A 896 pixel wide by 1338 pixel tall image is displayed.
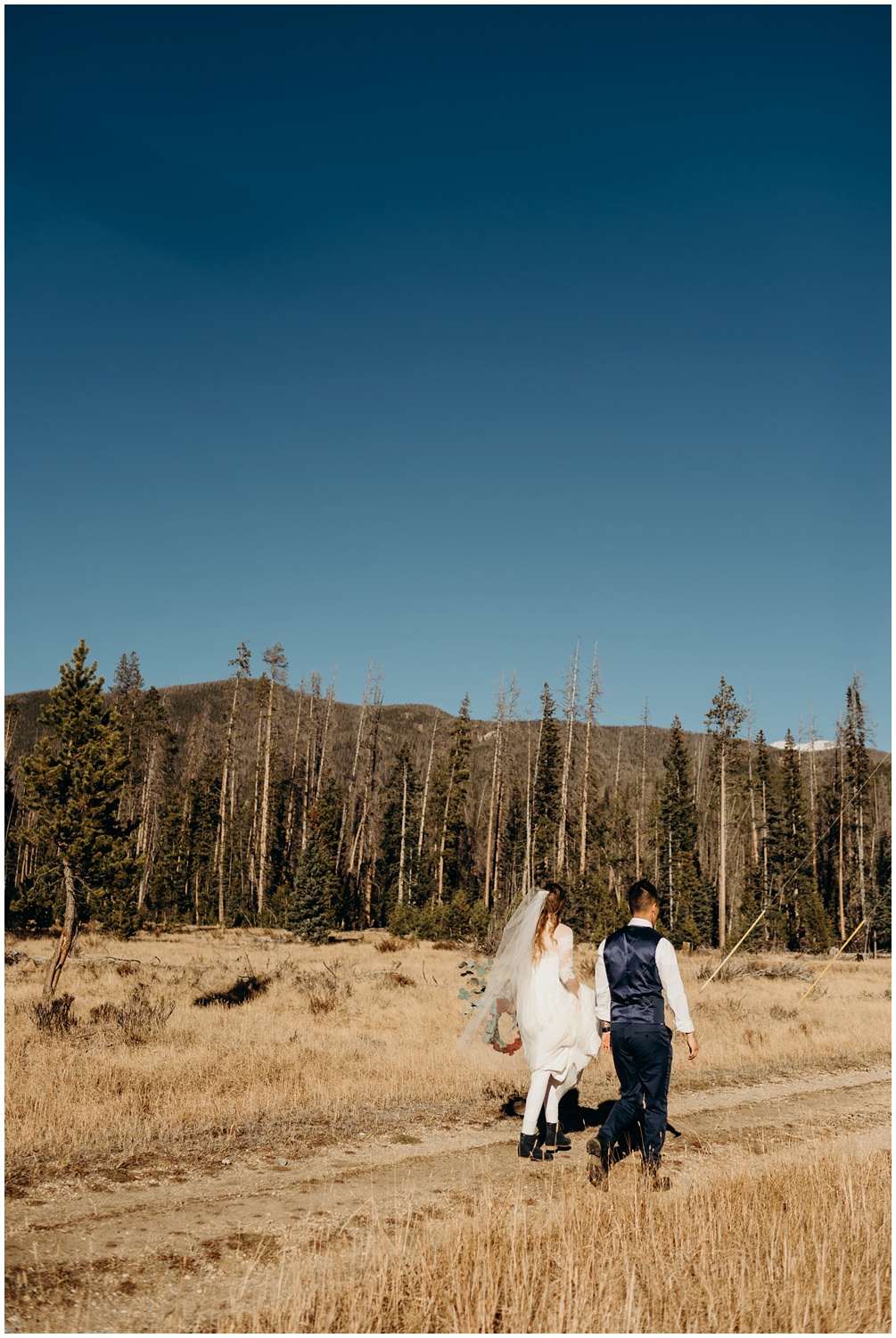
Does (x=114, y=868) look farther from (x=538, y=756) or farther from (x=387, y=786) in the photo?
(x=387, y=786)

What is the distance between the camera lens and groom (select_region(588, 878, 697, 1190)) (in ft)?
19.6

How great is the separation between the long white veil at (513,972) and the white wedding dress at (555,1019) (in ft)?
0.13

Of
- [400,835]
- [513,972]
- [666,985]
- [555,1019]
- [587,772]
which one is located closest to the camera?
[666,985]

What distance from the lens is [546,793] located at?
49406mm

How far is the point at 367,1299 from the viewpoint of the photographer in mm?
3859

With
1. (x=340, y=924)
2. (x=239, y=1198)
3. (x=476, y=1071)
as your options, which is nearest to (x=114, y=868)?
(x=476, y=1071)

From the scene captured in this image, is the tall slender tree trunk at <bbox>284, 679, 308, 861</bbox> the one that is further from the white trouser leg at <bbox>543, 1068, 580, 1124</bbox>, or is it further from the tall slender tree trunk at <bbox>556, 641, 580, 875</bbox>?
the white trouser leg at <bbox>543, 1068, 580, 1124</bbox>

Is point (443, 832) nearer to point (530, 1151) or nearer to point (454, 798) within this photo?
point (454, 798)

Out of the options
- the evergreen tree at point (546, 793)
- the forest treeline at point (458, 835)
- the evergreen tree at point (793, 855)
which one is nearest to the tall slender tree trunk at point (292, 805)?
the forest treeline at point (458, 835)

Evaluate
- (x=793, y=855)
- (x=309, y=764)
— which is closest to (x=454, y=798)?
(x=309, y=764)

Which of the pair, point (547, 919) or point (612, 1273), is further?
point (547, 919)

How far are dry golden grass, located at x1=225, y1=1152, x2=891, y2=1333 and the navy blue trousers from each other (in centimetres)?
67

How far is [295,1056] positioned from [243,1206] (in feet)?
20.2

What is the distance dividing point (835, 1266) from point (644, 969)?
2010 millimetres
